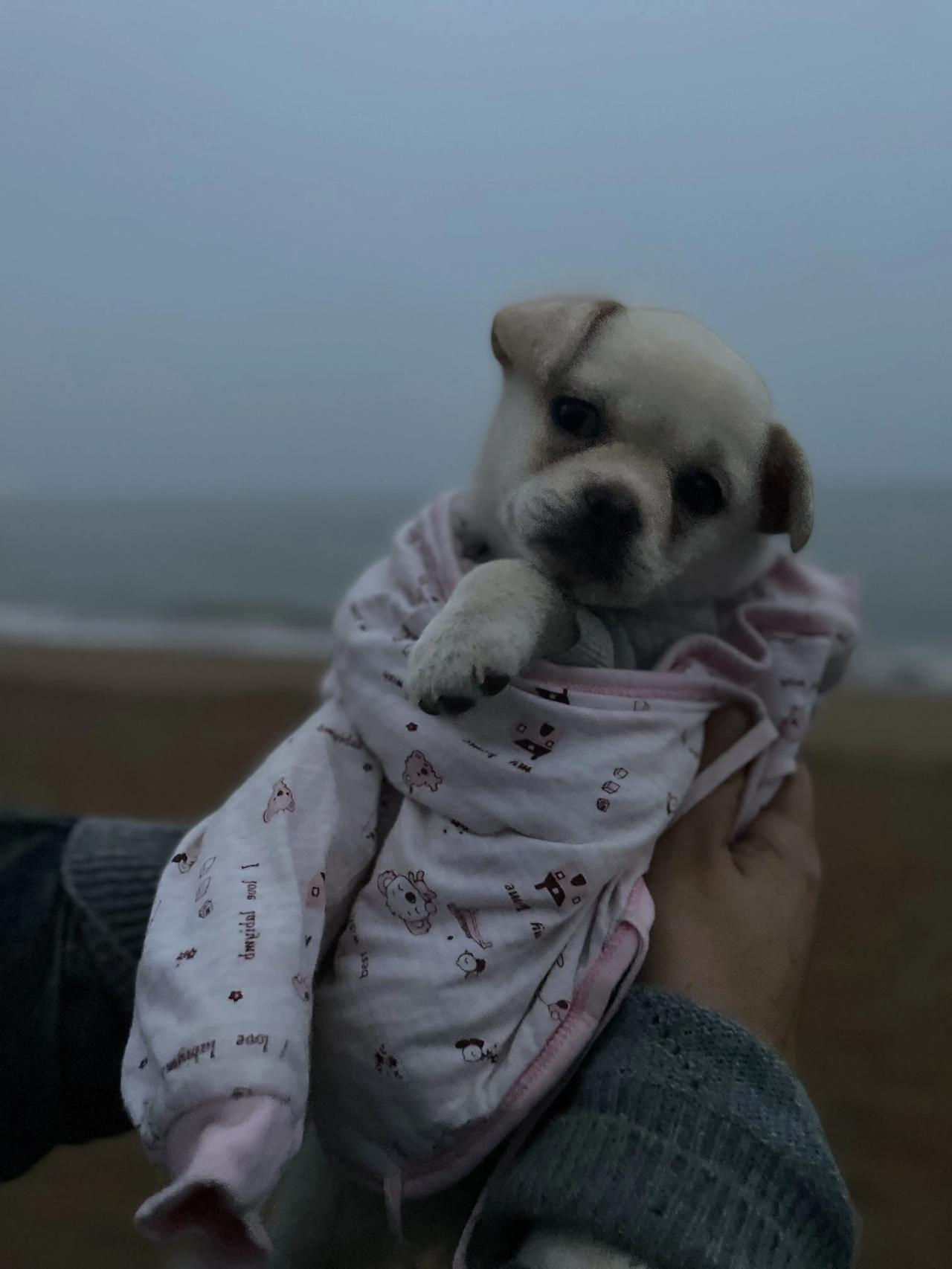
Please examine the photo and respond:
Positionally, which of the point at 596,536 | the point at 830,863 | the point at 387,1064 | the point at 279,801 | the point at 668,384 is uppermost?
the point at 668,384

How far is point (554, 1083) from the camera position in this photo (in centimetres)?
66

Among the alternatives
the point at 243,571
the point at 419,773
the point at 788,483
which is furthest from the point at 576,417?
the point at 243,571

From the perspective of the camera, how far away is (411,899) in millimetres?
679

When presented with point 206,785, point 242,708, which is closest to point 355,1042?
point 206,785

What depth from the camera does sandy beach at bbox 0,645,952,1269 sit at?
149cm

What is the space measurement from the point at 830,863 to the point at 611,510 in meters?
2.08

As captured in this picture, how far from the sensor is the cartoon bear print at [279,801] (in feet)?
2.22

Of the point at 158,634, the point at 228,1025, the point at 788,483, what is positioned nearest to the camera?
the point at 228,1025

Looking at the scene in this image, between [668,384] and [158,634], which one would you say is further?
[158,634]

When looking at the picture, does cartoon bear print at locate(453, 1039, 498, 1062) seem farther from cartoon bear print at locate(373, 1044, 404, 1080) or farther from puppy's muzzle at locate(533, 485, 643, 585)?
puppy's muzzle at locate(533, 485, 643, 585)

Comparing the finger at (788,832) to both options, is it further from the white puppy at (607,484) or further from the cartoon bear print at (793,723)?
the white puppy at (607,484)

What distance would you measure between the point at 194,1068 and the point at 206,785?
96.5 inches

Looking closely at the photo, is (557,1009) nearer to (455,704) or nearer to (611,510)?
(455,704)

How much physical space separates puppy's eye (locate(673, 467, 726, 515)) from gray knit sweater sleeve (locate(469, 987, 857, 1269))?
1.26 ft
